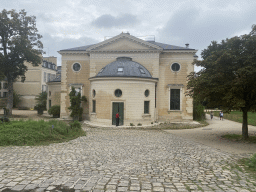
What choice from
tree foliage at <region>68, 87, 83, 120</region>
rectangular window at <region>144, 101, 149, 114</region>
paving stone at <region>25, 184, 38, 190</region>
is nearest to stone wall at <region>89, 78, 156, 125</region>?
rectangular window at <region>144, 101, 149, 114</region>

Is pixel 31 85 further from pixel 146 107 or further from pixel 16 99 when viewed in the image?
pixel 146 107

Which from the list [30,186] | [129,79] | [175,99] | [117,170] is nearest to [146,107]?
[129,79]

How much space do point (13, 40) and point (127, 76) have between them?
15940mm

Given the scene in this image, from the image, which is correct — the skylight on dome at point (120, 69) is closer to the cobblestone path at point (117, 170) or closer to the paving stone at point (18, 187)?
the cobblestone path at point (117, 170)

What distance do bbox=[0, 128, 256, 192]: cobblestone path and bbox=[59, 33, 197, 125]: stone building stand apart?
34.1ft

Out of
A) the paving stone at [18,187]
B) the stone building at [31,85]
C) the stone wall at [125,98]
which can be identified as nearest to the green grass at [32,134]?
the paving stone at [18,187]

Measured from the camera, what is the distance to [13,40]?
25.2 meters

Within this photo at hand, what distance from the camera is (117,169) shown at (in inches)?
280

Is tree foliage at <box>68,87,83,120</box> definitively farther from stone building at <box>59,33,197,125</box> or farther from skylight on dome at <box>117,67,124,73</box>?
skylight on dome at <box>117,67,124,73</box>

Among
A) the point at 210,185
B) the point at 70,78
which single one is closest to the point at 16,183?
the point at 210,185

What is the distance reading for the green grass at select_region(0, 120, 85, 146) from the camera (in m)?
10.8

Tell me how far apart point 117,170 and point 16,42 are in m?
24.5

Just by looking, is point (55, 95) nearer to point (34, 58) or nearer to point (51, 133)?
point (34, 58)

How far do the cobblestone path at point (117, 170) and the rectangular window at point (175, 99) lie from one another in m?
14.0
